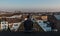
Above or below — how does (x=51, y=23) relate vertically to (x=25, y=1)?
below

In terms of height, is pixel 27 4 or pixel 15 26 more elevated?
pixel 27 4

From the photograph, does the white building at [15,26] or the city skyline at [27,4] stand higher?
the city skyline at [27,4]

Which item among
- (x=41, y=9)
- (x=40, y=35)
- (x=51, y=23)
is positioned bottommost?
(x=40, y=35)

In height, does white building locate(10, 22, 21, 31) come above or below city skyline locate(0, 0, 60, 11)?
below

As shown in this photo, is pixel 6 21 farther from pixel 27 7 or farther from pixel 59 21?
pixel 59 21

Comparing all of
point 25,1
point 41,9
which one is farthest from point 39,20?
point 25,1

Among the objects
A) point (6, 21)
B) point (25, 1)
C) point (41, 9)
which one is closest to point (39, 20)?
point (41, 9)

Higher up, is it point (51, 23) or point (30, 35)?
point (51, 23)

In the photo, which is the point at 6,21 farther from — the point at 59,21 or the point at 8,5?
the point at 59,21
